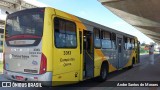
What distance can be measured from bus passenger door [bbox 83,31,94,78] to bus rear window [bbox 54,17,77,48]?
110 centimetres

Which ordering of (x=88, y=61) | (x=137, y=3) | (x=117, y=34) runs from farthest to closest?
(x=137, y=3)
(x=117, y=34)
(x=88, y=61)

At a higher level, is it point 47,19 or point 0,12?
point 0,12

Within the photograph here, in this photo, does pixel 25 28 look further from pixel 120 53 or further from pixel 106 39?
pixel 120 53

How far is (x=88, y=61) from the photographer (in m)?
10.4

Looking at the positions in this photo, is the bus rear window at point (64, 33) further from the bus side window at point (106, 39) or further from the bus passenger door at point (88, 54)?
the bus side window at point (106, 39)

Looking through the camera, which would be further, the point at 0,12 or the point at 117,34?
the point at 0,12

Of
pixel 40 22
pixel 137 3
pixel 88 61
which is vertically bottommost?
pixel 88 61

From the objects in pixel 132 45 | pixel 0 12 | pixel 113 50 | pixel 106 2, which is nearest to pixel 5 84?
pixel 113 50

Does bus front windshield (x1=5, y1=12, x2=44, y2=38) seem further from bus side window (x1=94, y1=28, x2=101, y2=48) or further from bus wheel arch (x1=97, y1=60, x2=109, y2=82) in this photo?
bus wheel arch (x1=97, y1=60, x2=109, y2=82)

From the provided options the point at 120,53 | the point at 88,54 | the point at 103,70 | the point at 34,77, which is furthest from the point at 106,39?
the point at 34,77

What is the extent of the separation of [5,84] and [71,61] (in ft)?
12.8

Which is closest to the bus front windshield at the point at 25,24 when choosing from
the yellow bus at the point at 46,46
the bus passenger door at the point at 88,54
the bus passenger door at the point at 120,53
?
the yellow bus at the point at 46,46

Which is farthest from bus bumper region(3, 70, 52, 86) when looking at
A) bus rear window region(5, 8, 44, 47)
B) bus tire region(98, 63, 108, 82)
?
bus tire region(98, 63, 108, 82)

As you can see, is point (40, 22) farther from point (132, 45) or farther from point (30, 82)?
point (132, 45)
